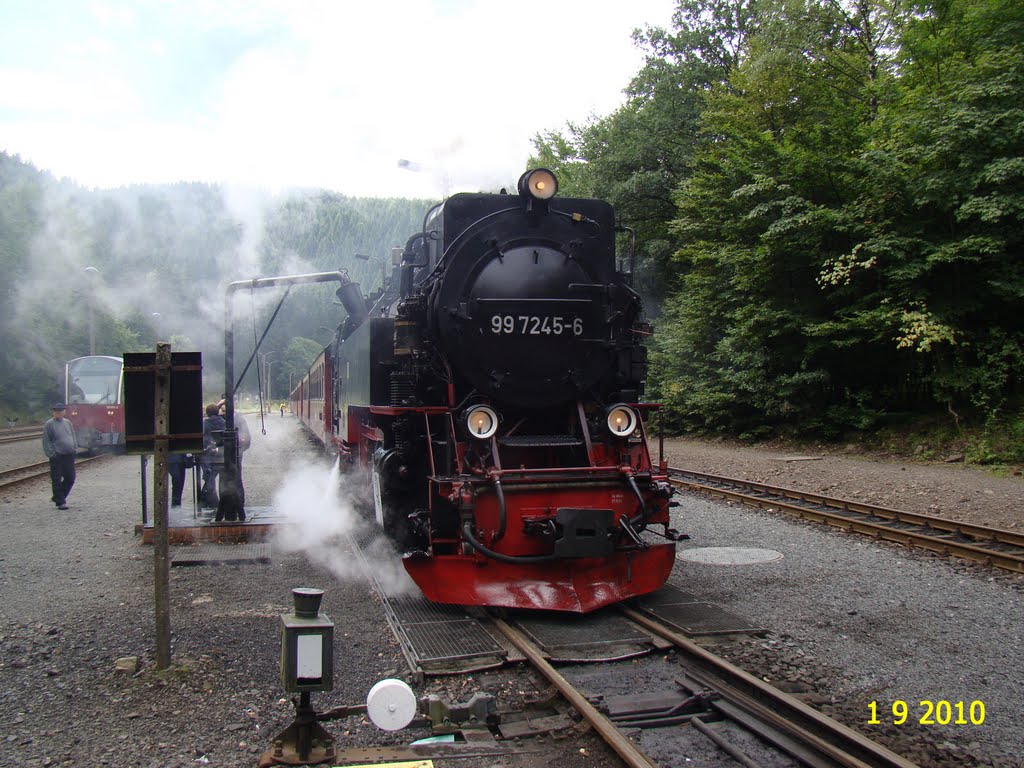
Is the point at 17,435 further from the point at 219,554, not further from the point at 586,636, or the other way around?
the point at 586,636

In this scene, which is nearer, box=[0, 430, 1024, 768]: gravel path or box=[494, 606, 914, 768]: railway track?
box=[494, 606, 914, 768]: railway track

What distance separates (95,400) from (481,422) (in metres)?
19.3

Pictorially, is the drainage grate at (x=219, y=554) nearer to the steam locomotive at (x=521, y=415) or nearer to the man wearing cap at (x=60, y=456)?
A: the steam locomotive at (x=521, y=415)

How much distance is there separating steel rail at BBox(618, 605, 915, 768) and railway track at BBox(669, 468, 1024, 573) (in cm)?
373

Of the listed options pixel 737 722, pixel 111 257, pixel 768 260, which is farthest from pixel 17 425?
pixel 737 722

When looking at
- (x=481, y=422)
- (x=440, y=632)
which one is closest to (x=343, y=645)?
(x=440, y=632)

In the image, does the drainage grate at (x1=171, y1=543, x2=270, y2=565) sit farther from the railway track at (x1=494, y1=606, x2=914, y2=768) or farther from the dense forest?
the railway track at (x1=494, y1=606, x2=914, y2=768)

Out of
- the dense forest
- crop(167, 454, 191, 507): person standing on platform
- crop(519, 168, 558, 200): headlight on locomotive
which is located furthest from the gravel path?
the dense forest

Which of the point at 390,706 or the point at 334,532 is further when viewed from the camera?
the point at 334,532

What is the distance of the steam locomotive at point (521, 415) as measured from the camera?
5512 millimetres

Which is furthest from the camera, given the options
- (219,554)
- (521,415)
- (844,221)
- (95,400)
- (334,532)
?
(95,400)

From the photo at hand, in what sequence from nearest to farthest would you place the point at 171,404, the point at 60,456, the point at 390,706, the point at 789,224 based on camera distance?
the point at 390,706 < the point at 171,404 < the point at 60,456 < the point at 789,224

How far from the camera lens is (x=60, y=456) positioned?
37.4ft

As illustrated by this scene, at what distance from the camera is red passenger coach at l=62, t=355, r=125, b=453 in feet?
69.8
